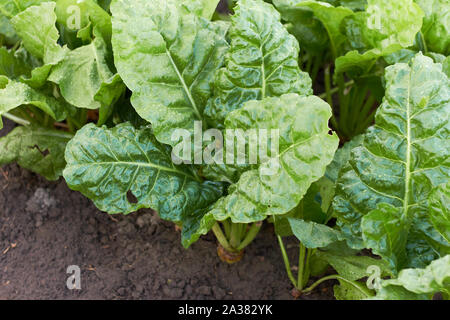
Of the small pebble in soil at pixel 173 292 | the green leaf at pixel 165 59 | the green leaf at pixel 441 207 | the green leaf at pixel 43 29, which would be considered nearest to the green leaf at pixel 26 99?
the green leaf at pixel 43 29

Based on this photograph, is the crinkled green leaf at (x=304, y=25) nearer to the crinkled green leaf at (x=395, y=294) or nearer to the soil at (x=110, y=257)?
the soil at (x=110, y=257)

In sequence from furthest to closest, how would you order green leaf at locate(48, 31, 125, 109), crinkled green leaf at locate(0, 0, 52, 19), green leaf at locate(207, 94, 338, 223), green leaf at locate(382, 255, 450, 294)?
1. crinkled green leaf at locate(0, 0, 52, 19)
2. green leaf at locate(48, 31, 125, 109)
3. green leaf at locate(207, 94, 338, 223)
4. green leaf at locate(382, 255, 450, 294)

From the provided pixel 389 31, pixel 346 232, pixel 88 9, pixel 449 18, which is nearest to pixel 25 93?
pixel 88 9

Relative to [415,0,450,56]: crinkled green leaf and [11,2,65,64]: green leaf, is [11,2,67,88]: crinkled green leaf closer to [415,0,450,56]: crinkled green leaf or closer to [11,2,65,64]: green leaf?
[11,2,65,64]: green leaf

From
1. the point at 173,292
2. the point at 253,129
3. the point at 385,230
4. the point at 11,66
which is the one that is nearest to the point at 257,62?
the point at 253,129

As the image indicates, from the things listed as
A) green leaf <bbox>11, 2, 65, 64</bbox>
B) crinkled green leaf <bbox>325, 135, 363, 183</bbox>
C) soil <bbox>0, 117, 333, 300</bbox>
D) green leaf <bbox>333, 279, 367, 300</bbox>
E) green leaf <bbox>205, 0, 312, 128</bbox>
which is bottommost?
soil <bbox>0, 117, 333, 300</bbox>

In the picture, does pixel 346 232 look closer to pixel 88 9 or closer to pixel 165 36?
pixel 165 36

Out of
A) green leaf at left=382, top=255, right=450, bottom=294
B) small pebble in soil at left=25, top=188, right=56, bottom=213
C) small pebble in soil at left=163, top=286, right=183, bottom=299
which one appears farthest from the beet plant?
small pebble in soil at left=163, top=286, right=183, bottom=299
